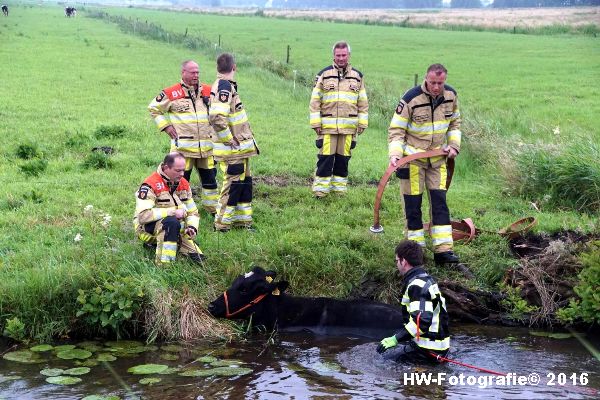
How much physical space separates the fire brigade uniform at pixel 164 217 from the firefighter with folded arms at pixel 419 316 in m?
2.84

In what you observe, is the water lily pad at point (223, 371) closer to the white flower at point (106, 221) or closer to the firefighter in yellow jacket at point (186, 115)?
the white flower at point (106, 221)

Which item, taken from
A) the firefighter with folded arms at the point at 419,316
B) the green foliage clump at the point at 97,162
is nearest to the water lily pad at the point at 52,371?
the firefighter with folded arms at the point at 419,316

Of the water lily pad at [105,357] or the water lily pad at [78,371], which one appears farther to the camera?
the water lily pad at [105,357]

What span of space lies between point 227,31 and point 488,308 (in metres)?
48.2

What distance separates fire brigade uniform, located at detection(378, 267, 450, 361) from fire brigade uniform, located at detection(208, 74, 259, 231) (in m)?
3.62

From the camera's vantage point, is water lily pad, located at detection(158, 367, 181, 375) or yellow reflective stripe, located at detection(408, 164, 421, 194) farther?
yellow reflective stripe, located at detection(408, 164, 421, 194)

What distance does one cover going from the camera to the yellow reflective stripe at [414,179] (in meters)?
9.04

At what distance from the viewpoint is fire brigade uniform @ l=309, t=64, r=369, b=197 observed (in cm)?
1126

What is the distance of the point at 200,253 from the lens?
8898 mm

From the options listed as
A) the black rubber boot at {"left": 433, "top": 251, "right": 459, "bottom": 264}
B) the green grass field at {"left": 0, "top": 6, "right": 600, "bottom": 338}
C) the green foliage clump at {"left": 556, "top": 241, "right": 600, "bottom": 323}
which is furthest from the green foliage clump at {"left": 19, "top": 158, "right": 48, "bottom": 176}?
the green foliage clump at {"left": 556, "top": 241, "right": 600, "bottom": 323}

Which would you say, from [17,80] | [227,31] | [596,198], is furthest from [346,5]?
[596,198]

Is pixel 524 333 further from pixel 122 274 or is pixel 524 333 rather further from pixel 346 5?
pixel 346 5

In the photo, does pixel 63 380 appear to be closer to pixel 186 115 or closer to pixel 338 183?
pixel 186 115

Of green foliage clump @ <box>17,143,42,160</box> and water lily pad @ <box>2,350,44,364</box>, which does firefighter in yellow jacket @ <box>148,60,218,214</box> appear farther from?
green foliage clump @ <box>17,143,42,160</box>
